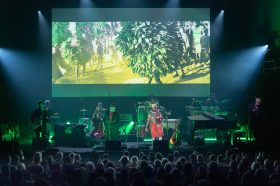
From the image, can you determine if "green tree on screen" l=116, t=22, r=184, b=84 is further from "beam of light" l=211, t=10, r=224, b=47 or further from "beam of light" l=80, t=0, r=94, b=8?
"beam of light" l=80, t=0, r=94, b=8

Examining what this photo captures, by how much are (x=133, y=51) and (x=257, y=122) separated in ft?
22.2

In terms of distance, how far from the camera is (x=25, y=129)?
69.4ft

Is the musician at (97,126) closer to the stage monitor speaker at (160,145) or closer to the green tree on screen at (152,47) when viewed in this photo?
the green tree on screen at (152,47)

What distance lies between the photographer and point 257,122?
1642 cm

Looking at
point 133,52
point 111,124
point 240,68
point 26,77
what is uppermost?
point 133,52

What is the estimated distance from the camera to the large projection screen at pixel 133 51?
20.8 meters

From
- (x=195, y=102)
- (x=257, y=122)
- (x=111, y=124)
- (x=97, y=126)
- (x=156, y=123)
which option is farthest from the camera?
(x=195, y=102)

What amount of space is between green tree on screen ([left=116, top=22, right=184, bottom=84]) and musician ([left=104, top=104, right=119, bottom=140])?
359 centimetres

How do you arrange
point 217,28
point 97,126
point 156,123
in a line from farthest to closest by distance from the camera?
point 217,28 → point 97,126 → point 156,123

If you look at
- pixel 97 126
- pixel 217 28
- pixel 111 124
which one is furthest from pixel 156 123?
pixel 217 28

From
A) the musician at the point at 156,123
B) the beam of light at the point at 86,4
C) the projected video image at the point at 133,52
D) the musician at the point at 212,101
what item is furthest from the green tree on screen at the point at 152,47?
the musician at the point at 156,123

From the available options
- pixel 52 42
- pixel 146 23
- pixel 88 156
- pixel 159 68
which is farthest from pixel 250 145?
pixel 52 42

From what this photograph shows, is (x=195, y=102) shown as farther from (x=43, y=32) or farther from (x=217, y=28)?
(x=43, y=32)

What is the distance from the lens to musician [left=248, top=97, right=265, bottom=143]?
16266 mm
